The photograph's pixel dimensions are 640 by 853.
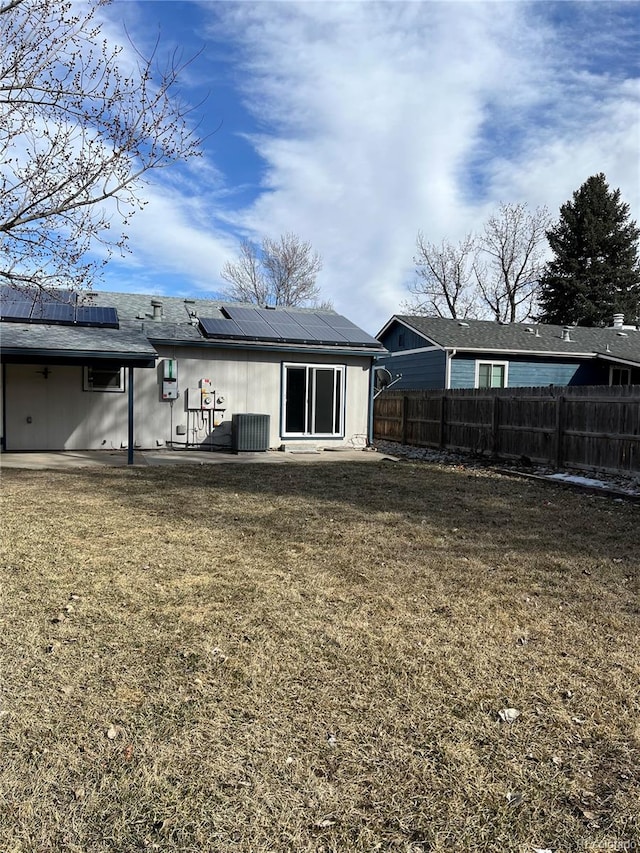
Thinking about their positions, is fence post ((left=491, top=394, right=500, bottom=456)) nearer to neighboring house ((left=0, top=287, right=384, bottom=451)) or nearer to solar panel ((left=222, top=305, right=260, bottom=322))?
neighboring house ((left=0, top=287, right=384, bottom=451))

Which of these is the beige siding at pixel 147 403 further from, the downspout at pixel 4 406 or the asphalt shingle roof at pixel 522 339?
the asphalt shingle roof at pixel 522 339

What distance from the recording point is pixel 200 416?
45.1 feet

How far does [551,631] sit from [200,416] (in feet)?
36.6

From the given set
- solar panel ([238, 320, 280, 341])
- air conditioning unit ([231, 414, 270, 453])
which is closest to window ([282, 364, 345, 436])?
Result: solar panel ([238, 320, 280, 341])

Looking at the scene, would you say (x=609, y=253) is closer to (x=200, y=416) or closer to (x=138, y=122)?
(x=200, y=416)

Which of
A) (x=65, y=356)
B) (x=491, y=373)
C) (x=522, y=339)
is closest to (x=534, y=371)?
(x=522, y=339)

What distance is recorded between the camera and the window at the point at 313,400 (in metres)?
14.4

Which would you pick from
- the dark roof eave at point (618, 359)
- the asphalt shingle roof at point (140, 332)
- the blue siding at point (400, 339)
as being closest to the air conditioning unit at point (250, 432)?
the asphalt shingle roof at point (140, 332)

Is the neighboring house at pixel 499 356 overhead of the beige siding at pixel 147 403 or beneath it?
overhead

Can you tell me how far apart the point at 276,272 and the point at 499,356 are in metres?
21.0

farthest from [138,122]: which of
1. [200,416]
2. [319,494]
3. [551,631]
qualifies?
[200,416]

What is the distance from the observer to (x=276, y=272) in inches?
1449

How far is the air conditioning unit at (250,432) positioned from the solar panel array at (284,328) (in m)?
1.98

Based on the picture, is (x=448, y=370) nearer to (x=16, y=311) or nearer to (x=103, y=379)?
(x=103, y=379)
